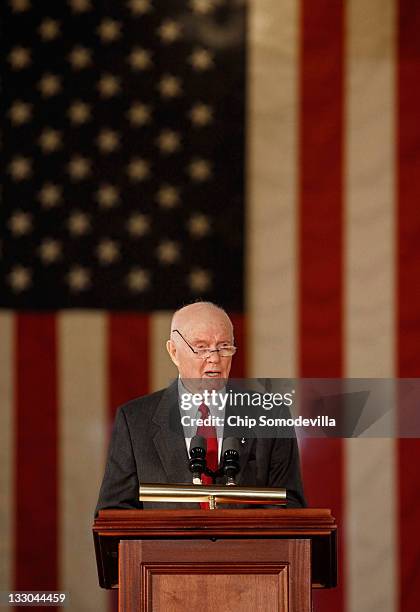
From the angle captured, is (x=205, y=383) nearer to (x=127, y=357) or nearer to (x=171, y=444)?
(x=171, y=444)

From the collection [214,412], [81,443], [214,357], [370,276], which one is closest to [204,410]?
[214,412]

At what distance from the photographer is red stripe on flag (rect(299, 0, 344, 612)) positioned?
15.3 ft

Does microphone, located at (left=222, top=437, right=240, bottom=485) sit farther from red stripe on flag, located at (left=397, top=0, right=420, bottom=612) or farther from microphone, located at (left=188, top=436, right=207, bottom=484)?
red stripe on flag, located at (left=397, top=0, right=420, bottom=612)

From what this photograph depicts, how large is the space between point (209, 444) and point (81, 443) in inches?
72.8

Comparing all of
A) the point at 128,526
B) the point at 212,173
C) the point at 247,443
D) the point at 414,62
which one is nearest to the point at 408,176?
the point at 414,62

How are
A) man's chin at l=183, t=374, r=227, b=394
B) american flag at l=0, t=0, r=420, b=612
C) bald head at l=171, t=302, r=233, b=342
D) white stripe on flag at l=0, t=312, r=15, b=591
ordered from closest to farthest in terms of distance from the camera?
1. man's chin at l=183, t=374, r=227, b=394
2. bald head at l=171, t=302, r=233, b=342
3. white stripe on flag at l=0, t=312, r=15, b=591
4. american flag at l=0, t=0, r=420, b=612

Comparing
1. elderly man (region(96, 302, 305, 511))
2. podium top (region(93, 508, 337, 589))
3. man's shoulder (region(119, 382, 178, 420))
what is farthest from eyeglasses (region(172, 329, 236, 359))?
podium top (region(93, 508, 337, 589))

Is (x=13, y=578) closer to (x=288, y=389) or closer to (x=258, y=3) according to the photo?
(x=288, y=389)

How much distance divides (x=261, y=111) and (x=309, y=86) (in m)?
0.22

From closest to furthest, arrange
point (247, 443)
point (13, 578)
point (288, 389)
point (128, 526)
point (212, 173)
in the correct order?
point (128, 526)
point (247, 443)
point (288, 389)
point (13, 578)
point (212, 173)

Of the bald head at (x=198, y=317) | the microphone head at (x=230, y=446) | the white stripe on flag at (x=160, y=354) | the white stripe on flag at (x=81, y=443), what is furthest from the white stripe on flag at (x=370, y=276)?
the microphone head at (x=230, y=446)

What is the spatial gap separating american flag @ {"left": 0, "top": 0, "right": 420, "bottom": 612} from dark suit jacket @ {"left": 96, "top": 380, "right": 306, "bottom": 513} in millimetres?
1656

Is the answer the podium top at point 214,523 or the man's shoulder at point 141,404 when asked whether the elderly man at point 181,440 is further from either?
the podium top at point 214,523

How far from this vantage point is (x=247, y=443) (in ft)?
9.53
